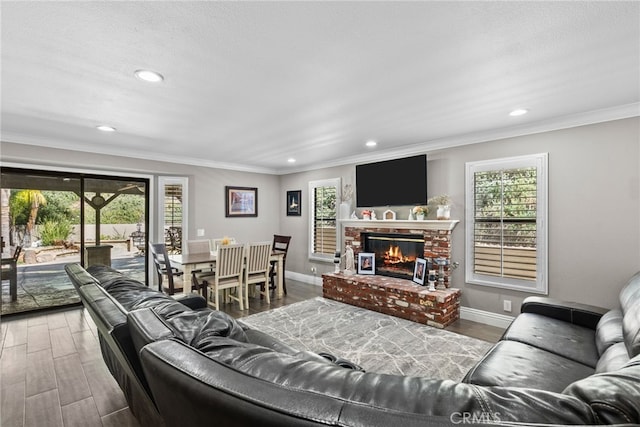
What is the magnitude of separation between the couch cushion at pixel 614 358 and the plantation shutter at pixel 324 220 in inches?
171

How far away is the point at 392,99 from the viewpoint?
274 centimetres

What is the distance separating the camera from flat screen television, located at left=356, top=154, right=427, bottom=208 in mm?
4453

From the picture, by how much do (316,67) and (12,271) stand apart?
512 cm

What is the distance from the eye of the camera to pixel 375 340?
131 inches

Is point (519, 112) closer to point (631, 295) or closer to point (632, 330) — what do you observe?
point (631, 295)

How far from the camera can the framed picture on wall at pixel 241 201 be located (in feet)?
20.2

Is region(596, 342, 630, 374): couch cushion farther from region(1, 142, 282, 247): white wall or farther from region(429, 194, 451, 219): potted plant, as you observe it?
region(1, 142, 282, 247): white wall

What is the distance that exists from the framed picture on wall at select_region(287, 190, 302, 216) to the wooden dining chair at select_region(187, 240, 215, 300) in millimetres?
1957

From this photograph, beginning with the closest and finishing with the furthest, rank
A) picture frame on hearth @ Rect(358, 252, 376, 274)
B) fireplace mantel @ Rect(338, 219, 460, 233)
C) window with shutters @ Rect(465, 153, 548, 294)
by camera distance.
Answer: window with shutters @ Rect(465, 153, 548, 294)
fireplace mantel @ Rect(338, 219, 460, 233)
picture frame on hearth @ Rect(358, 252, 376, 274)

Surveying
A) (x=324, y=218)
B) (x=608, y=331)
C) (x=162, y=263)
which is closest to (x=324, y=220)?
(x=324, y=218)

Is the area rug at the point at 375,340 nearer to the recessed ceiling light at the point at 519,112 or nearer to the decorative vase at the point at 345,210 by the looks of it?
the decorative vase at the point at 345,210

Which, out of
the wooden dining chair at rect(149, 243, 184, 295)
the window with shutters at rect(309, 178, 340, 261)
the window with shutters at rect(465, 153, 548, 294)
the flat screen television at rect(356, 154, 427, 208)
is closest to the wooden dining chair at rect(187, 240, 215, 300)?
the wooden dining chair at rect(149, 243, 184, 295)

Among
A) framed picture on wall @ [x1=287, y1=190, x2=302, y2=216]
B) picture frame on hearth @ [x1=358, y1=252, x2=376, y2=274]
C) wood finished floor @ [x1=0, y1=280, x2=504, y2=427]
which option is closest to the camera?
wood finished floor @ [x1=0, y1=280, x2=504, y2=427]

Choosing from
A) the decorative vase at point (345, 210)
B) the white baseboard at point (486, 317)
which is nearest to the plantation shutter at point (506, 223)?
the white baseboard at point (486, 317)
